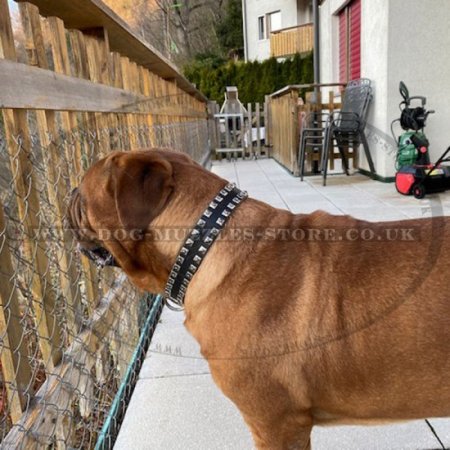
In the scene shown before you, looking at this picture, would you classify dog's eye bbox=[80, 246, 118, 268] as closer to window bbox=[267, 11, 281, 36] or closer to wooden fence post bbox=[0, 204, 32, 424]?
wooden fence post bbox=[0, 204, 32, 424]

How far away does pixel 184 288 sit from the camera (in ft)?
5.35

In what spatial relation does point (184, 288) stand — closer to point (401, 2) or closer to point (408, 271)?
point (408, 271)

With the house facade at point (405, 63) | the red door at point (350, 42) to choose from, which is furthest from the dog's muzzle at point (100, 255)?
the red door at point (350, 42)

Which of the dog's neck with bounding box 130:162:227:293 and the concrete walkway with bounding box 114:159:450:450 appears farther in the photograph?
the concrete walkway with bounding box 114:159:450:450

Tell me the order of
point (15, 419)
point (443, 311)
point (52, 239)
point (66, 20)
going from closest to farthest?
1. point (443, 311)
2. point (15, 419)
3. point (52, 239)
4. point (66, 20)

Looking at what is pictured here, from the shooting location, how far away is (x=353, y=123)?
751cm

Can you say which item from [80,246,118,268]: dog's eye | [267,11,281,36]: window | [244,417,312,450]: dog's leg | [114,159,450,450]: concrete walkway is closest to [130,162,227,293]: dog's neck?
[80,246,118,268]: dog's eye

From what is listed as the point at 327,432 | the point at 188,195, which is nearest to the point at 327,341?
the point at 188,195

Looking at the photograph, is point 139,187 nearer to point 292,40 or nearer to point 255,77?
point 255,77

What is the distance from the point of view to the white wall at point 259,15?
27.2 meters

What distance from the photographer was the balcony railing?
82.4 ft

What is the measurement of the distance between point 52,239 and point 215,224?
0.81 meters

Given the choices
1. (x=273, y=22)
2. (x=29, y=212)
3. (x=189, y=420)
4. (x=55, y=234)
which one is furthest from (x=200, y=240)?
(x=273, y=22)

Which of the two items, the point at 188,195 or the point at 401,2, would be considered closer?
the point at 188,195
